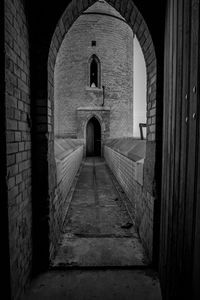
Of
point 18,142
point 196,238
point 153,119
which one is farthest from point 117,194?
point 196,238

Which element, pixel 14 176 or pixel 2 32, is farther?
pixel 14 176

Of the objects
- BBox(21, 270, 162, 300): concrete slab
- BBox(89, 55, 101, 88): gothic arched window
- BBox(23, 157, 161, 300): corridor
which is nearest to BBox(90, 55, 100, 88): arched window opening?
BBox(89, 55, 101, 88): gothic arched window

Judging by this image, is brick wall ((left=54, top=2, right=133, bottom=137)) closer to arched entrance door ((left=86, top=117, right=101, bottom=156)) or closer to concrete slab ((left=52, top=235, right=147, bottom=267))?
arched entrance door ((left=86, top=117, right=101, bottom=156))

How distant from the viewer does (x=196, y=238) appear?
1.01 m

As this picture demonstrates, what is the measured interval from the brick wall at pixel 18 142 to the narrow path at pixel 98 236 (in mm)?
706

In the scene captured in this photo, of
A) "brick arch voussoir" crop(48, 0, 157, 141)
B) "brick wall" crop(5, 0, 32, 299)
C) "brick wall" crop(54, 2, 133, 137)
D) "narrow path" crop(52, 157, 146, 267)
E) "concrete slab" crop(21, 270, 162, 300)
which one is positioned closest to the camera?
"brick wall" crop(5, 0, 32, 299)

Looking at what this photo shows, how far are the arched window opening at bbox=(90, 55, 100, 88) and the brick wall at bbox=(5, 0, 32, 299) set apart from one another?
12.7 meters

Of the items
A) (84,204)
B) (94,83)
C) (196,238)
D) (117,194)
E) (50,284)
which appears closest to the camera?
(196,238)

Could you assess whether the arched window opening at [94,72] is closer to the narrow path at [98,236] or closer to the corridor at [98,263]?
the narrow path at [98,236]

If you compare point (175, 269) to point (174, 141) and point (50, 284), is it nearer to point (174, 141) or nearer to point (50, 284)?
point (174, 141)

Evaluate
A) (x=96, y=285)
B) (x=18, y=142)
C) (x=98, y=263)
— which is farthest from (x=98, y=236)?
(x=18, y=142)

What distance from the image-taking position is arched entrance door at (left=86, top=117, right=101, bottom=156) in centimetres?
1497

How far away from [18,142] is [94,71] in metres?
13.9

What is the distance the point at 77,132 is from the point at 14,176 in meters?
12.4
